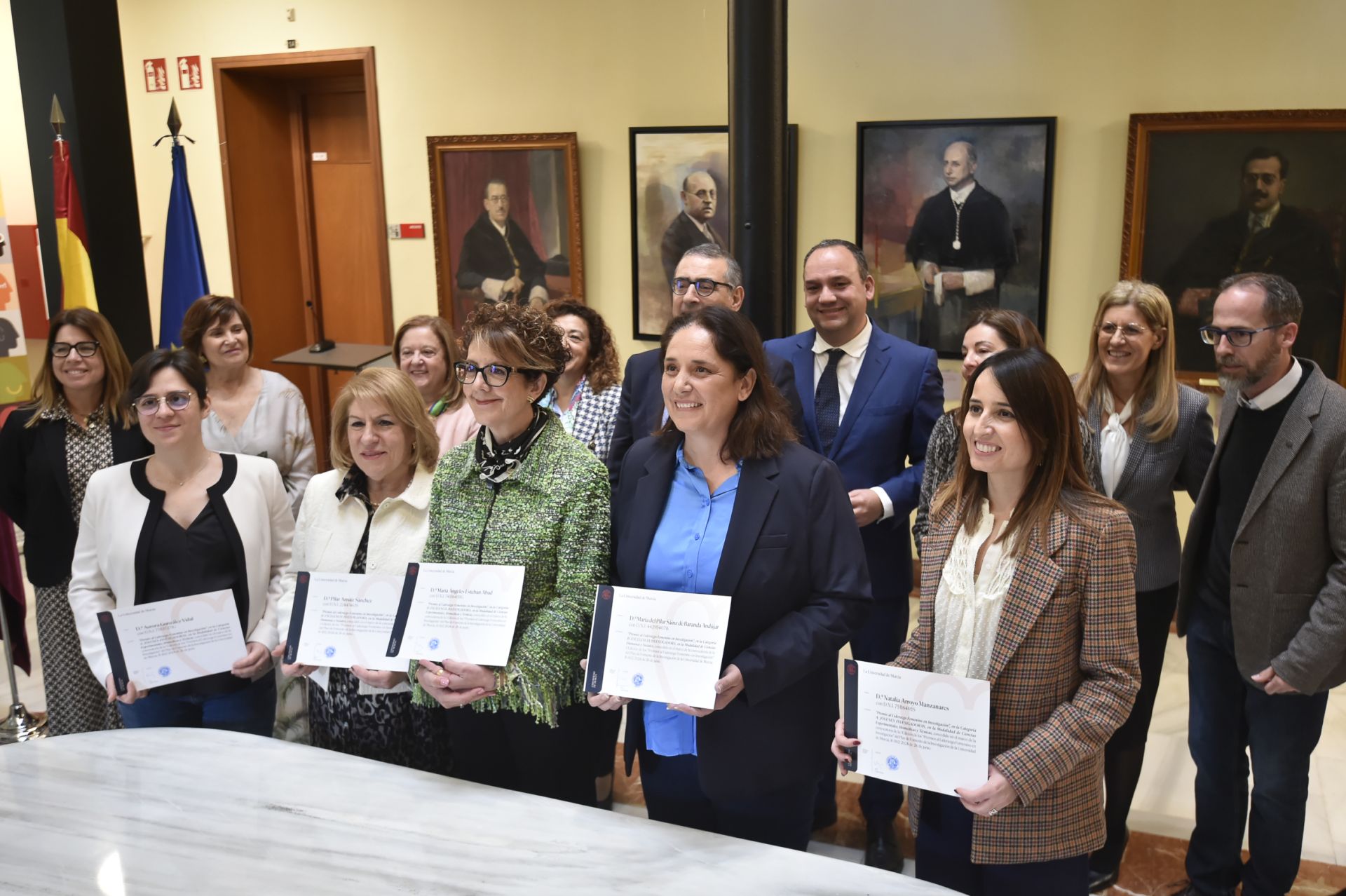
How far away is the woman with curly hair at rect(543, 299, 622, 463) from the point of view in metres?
3.51

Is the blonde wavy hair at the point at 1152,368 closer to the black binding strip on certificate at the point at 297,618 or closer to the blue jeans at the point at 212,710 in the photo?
the black binding strip on certificate at the point at 297,618

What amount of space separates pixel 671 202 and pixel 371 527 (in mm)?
3521

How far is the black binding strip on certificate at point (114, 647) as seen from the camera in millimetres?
2428

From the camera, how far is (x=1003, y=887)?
196cm

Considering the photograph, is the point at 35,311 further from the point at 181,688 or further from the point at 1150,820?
the point at 1150,820

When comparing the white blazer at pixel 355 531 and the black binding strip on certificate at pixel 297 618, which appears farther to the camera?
the white blazer at pixel 355 531

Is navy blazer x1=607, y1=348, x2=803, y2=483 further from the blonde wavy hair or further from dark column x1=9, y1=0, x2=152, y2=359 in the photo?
dark column x1=9, y1=0, x2=152, y2=359

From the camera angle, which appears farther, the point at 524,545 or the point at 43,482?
the point at 43,482

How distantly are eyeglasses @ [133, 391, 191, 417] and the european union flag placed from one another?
2470 millimetres

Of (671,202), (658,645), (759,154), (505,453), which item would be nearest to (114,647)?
(505,453)

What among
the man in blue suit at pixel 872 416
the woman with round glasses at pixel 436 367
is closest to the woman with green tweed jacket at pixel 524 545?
the man in blue suit at pixel 872 416

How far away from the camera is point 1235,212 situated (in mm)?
4652

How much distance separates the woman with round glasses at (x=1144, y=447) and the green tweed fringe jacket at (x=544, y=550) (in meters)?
1.48

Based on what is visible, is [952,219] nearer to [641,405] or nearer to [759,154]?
[759,154]
